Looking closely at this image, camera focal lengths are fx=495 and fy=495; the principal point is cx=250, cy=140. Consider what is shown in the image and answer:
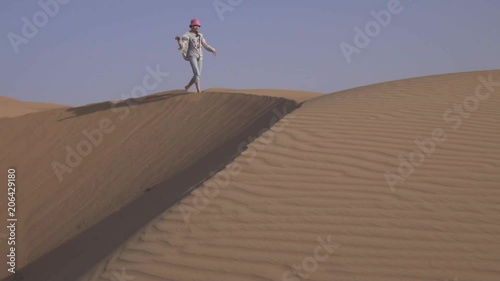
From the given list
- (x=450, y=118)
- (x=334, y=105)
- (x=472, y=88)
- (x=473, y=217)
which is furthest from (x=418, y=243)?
(x=472, y=88)

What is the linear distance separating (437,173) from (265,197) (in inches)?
64.2

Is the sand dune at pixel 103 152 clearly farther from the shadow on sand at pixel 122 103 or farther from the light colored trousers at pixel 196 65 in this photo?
the light colored trousers at pixel 196 65

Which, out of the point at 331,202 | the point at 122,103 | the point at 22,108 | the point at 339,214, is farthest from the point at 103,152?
the point at 22,108

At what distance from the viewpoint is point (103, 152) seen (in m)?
9.69

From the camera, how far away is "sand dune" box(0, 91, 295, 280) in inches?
278

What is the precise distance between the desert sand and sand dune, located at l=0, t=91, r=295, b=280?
6cm

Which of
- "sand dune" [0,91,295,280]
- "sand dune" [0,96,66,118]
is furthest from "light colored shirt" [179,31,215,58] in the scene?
"sand dune" [0,96,66,118]

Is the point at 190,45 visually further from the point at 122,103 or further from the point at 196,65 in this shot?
the point at 122,103

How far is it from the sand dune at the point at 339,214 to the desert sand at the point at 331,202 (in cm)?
1

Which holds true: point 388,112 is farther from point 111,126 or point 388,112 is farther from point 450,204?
point 111,126

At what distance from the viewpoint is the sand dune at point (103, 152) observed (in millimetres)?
7065

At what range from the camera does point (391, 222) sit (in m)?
3.69

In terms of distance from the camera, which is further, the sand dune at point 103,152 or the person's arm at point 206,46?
the person's arm at point 206,46

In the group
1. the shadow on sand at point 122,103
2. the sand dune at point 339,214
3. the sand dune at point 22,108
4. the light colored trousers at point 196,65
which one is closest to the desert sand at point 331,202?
the sand dune at point 339,214
